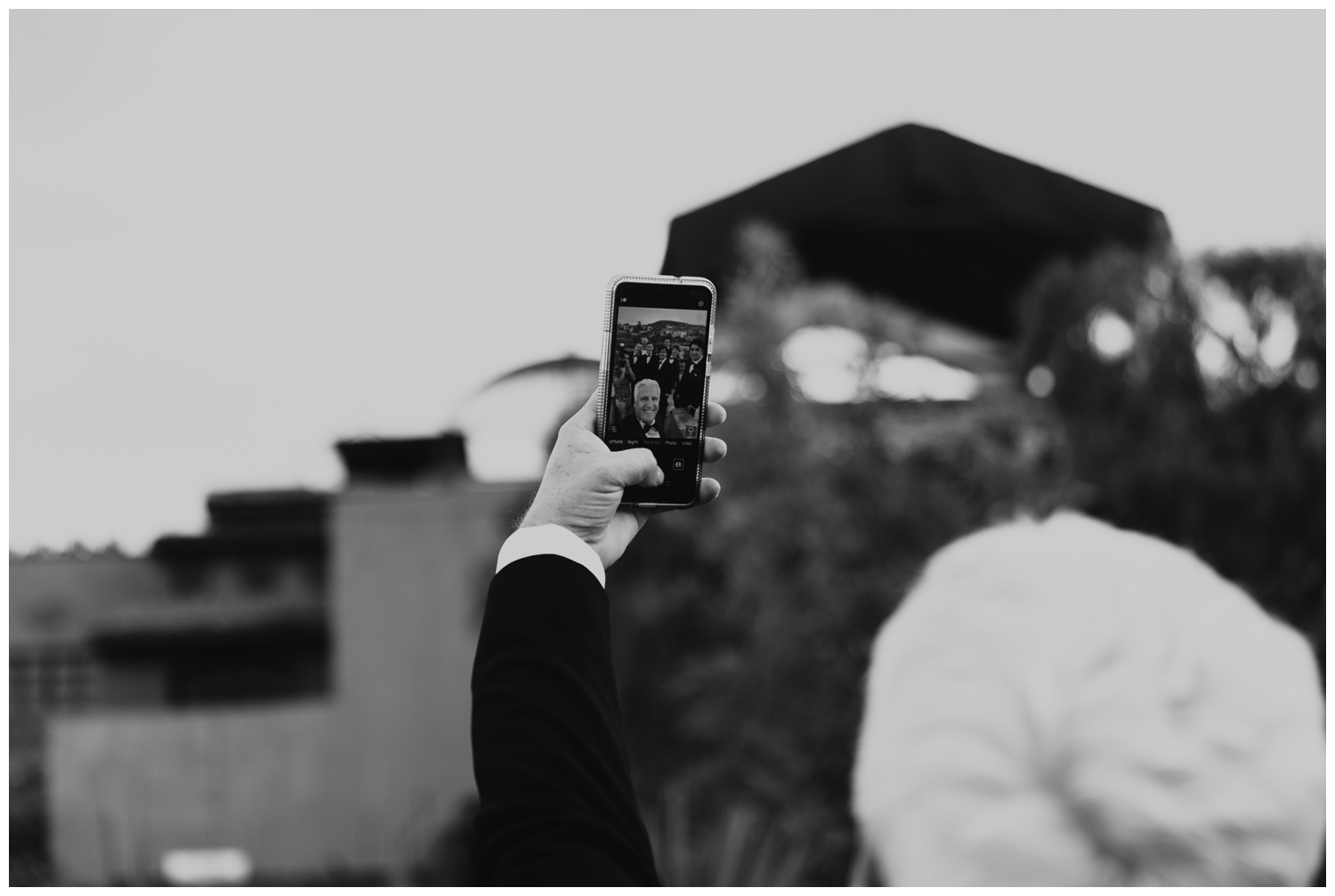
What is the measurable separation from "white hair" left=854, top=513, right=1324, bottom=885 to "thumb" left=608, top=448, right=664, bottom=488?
23 cm

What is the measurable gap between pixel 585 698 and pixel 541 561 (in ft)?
0.29

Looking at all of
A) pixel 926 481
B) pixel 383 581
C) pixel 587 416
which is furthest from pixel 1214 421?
pixel 383 581

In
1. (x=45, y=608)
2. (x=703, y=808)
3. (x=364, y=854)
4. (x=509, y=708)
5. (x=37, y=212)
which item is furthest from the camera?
(x=45, y=608)

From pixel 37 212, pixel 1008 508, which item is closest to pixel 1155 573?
pixel 1008 508

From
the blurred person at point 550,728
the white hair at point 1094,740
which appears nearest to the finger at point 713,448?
the blurred person at point 550,728

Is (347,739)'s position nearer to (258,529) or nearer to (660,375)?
(258,529)

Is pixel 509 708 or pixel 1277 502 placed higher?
pixel 509 708

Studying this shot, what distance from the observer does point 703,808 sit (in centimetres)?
365

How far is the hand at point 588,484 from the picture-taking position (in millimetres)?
734

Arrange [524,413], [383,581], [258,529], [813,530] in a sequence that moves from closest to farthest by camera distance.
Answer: [813,530] < [524,413] < [383,581] < [258,529]

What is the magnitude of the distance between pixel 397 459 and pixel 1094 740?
6490 millimetres

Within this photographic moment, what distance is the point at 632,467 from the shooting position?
761mm

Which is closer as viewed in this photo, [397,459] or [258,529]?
[397,459]

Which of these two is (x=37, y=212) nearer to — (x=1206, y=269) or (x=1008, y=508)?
(x=1008, y=508)
